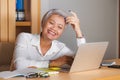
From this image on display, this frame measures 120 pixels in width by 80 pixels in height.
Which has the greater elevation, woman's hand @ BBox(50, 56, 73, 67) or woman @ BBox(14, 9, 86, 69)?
woman @ BBox(14, 9, 86, 69)

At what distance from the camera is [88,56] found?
5.45 ft

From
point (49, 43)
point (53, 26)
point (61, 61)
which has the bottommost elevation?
point (61, 61)

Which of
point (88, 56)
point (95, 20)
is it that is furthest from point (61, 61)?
point (95, 20)

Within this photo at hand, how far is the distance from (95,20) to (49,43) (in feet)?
4.33

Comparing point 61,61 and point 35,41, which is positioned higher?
point 35,41

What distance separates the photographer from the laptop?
1.59m

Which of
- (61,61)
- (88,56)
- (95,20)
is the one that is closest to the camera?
(88,56)

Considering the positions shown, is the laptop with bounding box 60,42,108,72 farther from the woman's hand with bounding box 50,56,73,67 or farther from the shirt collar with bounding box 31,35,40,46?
the shirt collar with bounding box 31,35,40,46

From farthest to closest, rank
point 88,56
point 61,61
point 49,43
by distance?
point 49,43 → point 61,61 → point 88,56

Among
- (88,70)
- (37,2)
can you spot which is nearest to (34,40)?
(88,70)

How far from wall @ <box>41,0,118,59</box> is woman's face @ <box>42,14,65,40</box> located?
84cm

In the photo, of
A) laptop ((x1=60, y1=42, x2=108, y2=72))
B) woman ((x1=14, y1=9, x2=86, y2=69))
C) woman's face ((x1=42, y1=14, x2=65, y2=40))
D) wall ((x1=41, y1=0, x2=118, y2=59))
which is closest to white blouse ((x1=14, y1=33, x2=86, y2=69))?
woman ((x1=14, y1=9, x2=86, y2=69))

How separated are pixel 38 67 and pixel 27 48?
34cm

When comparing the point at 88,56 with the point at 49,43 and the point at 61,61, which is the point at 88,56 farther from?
the point at 49,43
